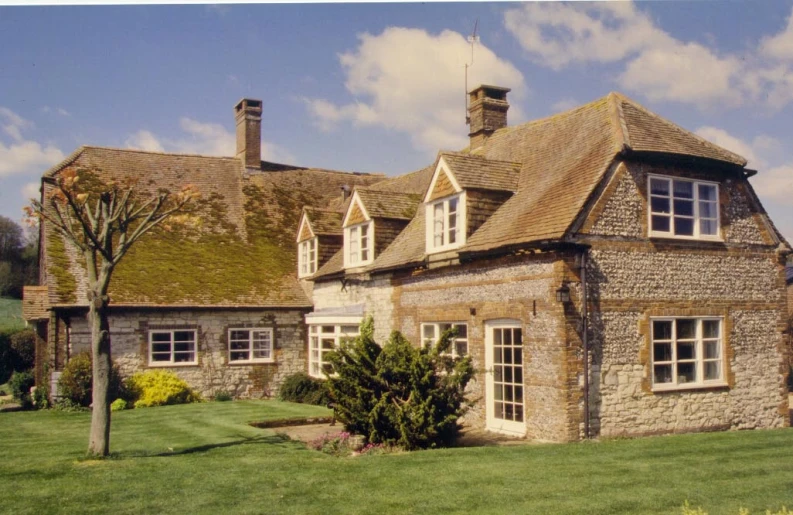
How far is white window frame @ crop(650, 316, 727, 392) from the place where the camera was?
15.9 metres

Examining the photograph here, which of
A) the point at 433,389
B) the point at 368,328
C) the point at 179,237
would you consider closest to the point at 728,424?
the point at 433,389

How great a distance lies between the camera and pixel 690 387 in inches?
637

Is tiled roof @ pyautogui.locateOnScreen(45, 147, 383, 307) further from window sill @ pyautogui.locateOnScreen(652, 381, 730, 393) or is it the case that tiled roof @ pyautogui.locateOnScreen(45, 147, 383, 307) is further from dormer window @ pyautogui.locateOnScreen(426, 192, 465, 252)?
window sill @ pyautogui.locateOnScreen(652, 381, 730, 393)

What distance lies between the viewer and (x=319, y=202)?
32.1m

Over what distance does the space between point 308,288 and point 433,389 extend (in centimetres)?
1337

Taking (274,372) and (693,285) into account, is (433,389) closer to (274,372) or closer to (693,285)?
(693,285)

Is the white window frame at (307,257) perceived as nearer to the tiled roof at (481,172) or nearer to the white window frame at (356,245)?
the white window frame at (356,245)

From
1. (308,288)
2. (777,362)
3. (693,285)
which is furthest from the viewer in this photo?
(308,288)

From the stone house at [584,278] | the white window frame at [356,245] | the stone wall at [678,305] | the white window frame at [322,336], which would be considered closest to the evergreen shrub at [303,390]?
the white window frame at [322,336]

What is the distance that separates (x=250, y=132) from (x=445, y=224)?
15735 millimetres

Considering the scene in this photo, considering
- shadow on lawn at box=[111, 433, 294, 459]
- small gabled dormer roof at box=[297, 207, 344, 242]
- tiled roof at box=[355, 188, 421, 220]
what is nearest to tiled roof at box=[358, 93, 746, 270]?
tiled roof at box=[355, 188, 421, 220]

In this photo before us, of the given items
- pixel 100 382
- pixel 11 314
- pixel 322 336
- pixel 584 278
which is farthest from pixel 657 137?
pixel 11 314

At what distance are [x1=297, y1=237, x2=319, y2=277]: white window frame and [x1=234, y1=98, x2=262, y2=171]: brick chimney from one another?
19.1 ft

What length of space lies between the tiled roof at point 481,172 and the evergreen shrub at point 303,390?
8.69 m
